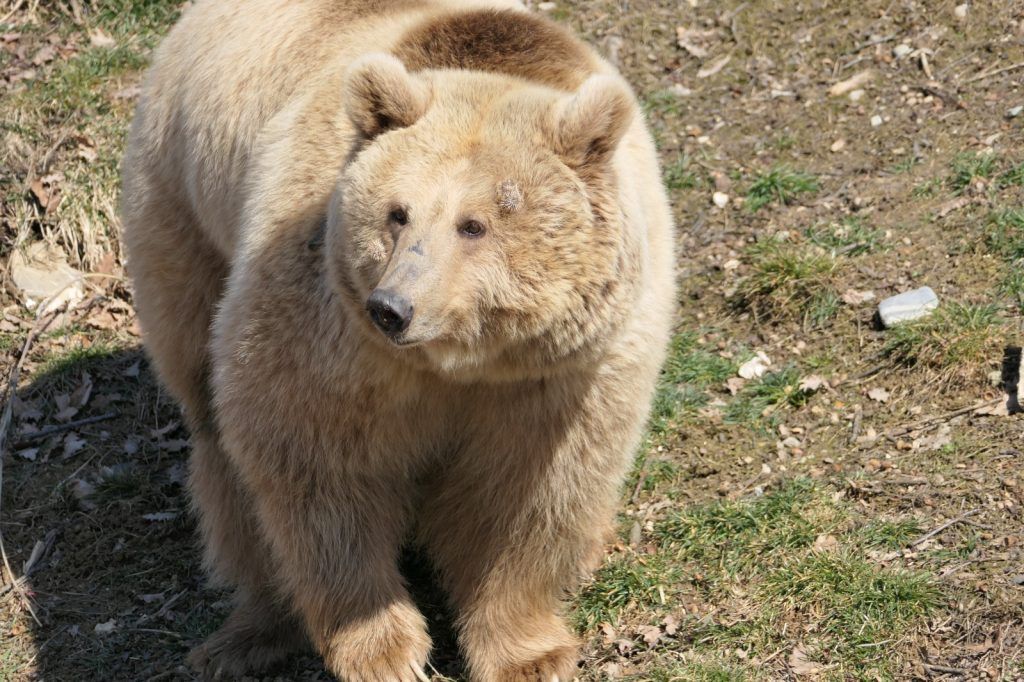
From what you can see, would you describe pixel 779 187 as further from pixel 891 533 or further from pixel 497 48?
pixel 497 48

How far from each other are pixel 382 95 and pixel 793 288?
330 centimetres

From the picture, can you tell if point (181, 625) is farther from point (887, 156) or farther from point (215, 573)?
point (887, 156)

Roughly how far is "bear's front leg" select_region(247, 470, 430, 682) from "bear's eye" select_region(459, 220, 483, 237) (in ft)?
3.92

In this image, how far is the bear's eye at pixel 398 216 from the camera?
3.70m

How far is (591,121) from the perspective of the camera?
3.78 m

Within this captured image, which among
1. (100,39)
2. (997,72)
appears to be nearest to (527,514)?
(997,72)

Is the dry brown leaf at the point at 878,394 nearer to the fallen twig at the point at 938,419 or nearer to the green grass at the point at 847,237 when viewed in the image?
the fallen twig at the point at 938,419

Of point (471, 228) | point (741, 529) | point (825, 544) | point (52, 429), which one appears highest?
point (471, 228)

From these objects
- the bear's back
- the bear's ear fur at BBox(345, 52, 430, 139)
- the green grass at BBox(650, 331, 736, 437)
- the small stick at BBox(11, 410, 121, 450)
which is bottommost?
the small stick at BBox(11, 410, 121, 450)

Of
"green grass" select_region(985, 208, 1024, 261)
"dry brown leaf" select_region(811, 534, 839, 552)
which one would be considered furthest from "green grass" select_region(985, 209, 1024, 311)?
"dry brown leaf" select_region(811, 534, 839, 552)

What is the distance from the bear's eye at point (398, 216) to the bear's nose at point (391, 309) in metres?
0.37

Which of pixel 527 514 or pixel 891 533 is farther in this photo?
pixel 891 533

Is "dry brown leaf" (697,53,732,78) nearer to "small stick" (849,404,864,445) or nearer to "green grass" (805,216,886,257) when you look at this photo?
"green grass" (805,216,886,257)

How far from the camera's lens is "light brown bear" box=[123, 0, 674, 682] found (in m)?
3.77
